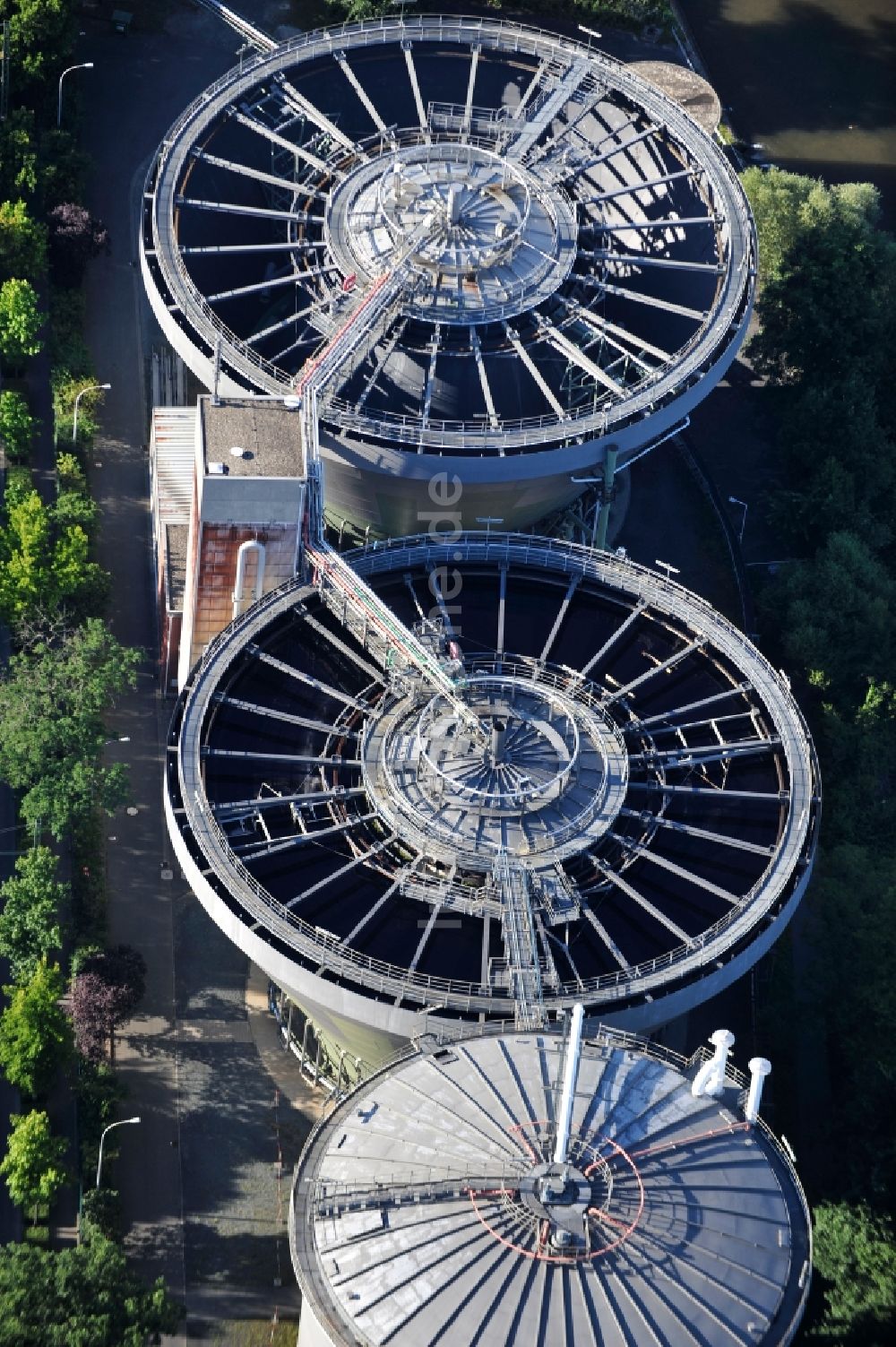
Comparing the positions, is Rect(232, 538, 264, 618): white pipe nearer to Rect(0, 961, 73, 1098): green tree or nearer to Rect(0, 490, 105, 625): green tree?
Rect(0, 490, 105, 625): green tree

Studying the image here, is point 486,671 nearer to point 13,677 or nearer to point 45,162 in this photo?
point 13,677

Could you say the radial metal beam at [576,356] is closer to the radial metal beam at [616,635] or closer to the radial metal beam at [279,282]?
the radial metal beam at [279,282]

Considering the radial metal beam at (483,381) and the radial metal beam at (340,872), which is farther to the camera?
the radial metal beam at (483,381)

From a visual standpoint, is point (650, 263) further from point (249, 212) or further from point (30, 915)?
point (30, 915)

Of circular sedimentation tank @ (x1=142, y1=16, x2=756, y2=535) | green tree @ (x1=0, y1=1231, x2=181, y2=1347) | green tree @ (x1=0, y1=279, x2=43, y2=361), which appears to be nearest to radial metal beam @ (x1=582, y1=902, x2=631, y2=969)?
green tree @ (x1=0, y1=1231, x2=181, y2=1347)

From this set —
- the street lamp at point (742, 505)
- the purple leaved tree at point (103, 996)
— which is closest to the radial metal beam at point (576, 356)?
the street lamp at point (742, 505)

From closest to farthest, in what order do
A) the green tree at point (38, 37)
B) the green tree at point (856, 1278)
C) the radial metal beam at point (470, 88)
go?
the green tree at point (856, 1278) → the radial metal beam at point (470, 88) → the green tree at point (38, 37)

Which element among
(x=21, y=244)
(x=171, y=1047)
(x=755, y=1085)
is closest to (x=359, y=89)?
(x=21, y=244)
